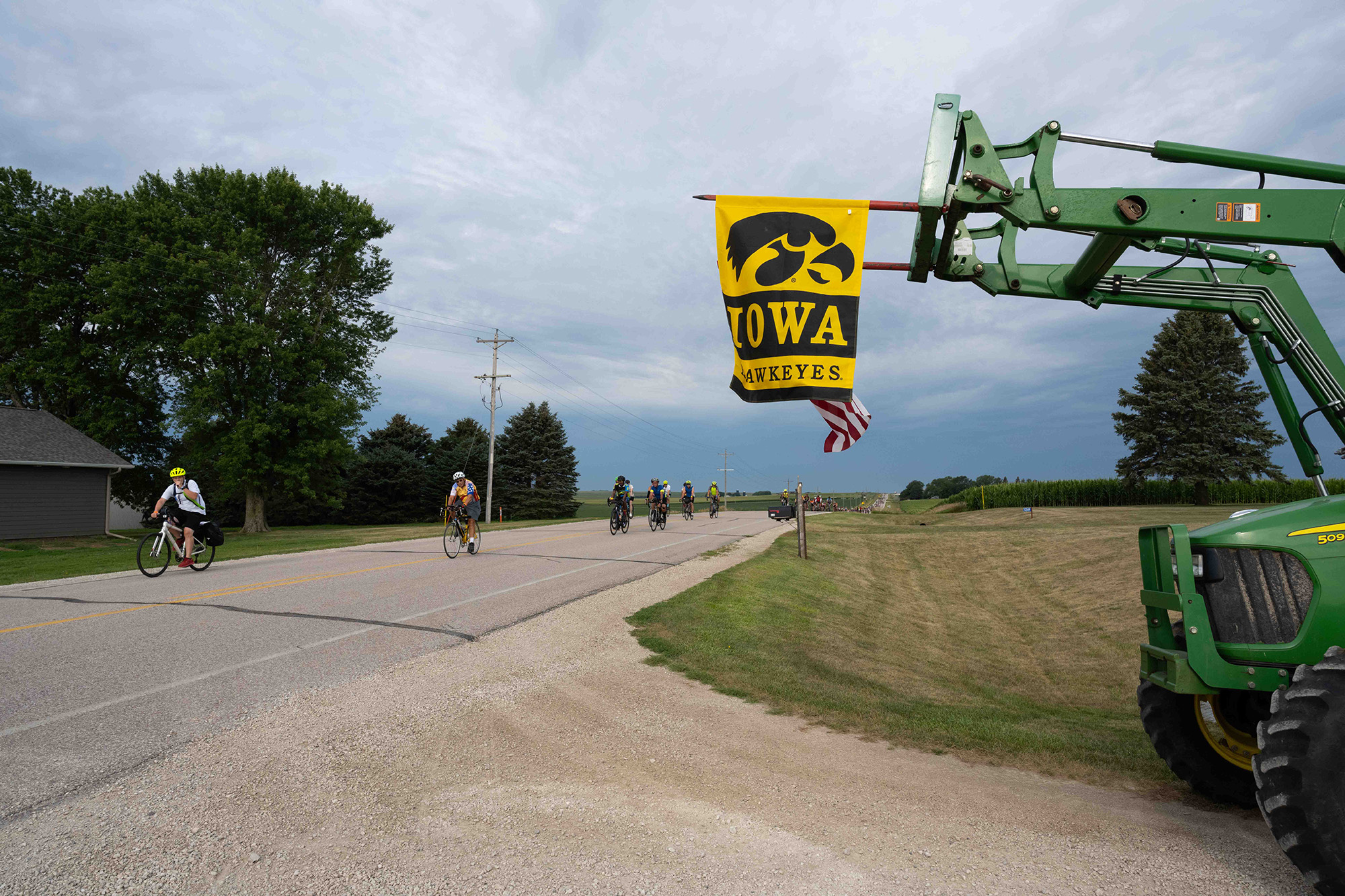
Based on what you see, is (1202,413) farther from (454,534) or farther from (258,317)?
(258,317)

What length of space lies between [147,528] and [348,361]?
14.8m

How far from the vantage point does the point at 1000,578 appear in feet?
62.7

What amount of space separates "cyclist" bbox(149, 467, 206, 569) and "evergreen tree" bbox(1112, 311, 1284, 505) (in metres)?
47.0

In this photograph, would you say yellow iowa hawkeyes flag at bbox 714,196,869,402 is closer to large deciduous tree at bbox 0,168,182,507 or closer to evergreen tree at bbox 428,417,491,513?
large deciduous tree at bbox 0,168,182,507

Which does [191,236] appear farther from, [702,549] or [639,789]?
[639,789]

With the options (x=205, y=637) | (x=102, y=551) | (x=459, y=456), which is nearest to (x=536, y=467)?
(x=459, y=456)

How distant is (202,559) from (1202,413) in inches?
1906

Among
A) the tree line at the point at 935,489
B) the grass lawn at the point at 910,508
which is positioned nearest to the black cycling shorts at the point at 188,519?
the grass lawn at the point at 910,508

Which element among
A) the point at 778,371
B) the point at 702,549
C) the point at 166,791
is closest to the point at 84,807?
the point at 166,791

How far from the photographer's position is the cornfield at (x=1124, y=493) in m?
43.4

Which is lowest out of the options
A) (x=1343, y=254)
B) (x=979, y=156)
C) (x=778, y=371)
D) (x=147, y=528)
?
(x=147, y=528)

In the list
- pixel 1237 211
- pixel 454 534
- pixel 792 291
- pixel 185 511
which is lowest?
pixel 454 534

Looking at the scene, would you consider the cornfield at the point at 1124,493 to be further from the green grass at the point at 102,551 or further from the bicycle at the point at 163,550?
the bicycle at the point at 163,550

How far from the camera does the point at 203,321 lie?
32375 mm
